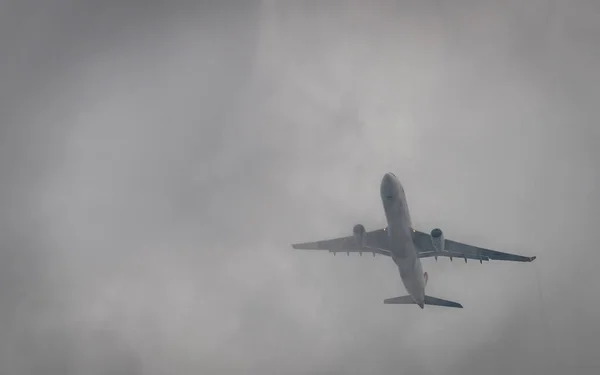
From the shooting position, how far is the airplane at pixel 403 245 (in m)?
106

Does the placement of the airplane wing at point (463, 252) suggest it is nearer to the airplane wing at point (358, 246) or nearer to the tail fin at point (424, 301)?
the airplane wing at point (358, 246)

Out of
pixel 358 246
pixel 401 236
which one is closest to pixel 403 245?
pixel 401 236

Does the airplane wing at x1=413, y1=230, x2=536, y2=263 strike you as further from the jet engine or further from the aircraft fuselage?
the jet engine

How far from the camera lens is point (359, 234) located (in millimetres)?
113312

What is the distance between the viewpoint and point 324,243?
4941 inches

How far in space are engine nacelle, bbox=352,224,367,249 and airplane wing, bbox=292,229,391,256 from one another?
1.55 meters

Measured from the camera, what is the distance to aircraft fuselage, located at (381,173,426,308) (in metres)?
104

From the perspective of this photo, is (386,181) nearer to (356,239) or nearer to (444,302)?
(356,239)

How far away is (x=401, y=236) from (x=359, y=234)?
792cm

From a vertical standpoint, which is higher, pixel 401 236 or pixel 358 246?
pixel 401 236

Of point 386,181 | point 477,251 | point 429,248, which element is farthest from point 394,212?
point 477,251

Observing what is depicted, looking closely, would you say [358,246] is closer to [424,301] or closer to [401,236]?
[401,236]

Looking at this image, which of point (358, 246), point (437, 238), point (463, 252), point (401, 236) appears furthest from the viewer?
point (463, 252)

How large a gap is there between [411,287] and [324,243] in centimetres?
1931
